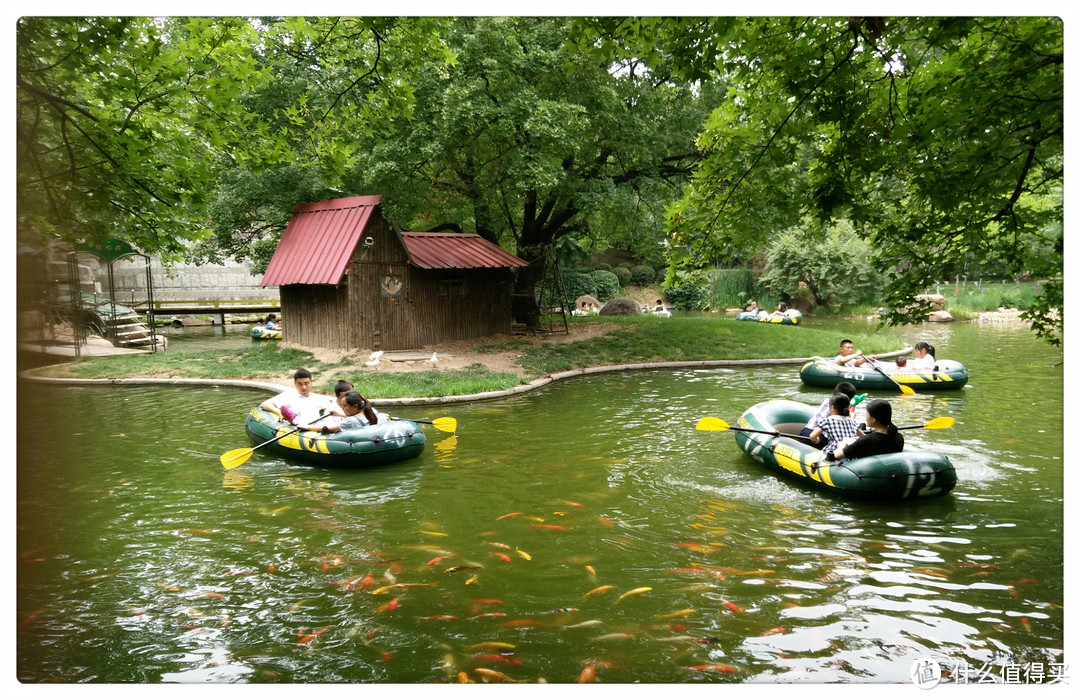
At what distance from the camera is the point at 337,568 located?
19.6 feet

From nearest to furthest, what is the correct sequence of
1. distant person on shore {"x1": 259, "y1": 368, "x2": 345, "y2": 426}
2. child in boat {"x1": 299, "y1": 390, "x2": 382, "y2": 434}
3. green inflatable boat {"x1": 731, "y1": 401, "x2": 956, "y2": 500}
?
green inflatable boat {"x1": 731, "y1": 401, "x2": 956, "y2": 500}
child in boat {"x1": 299, "y1": 390, "x2": 382, "y2": 434}
distant person on shore {"x1": 259, "y1": 368, "x2": 345, "y2": 426}

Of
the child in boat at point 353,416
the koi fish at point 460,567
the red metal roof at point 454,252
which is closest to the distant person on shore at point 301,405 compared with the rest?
the child in boat at point 353,416

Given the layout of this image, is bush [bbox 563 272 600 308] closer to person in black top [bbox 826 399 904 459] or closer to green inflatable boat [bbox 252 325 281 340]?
green inflatable boat [bbox 252 325 281 340]

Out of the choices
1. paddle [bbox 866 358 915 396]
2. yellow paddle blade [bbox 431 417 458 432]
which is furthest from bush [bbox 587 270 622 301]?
yellow paddle blade [bbox 431 417 458 432]

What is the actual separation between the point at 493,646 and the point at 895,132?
497 centimetres

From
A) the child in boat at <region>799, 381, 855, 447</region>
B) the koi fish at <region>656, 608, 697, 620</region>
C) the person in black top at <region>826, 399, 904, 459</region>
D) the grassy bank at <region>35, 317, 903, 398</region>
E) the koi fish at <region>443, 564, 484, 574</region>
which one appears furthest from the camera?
the grassy bank at <region>35, 317, 903, 398</region>

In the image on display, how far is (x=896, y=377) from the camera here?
1421 cm

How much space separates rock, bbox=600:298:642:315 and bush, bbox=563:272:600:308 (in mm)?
3584

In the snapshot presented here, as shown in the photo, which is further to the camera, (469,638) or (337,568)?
(337,568)

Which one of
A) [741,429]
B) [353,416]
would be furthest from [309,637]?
[741,429]

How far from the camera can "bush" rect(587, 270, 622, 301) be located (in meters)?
35.0

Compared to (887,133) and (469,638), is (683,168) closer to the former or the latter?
(887,133)

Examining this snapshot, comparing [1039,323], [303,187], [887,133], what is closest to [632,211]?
[303,187]

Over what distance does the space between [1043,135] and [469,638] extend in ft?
16.5
